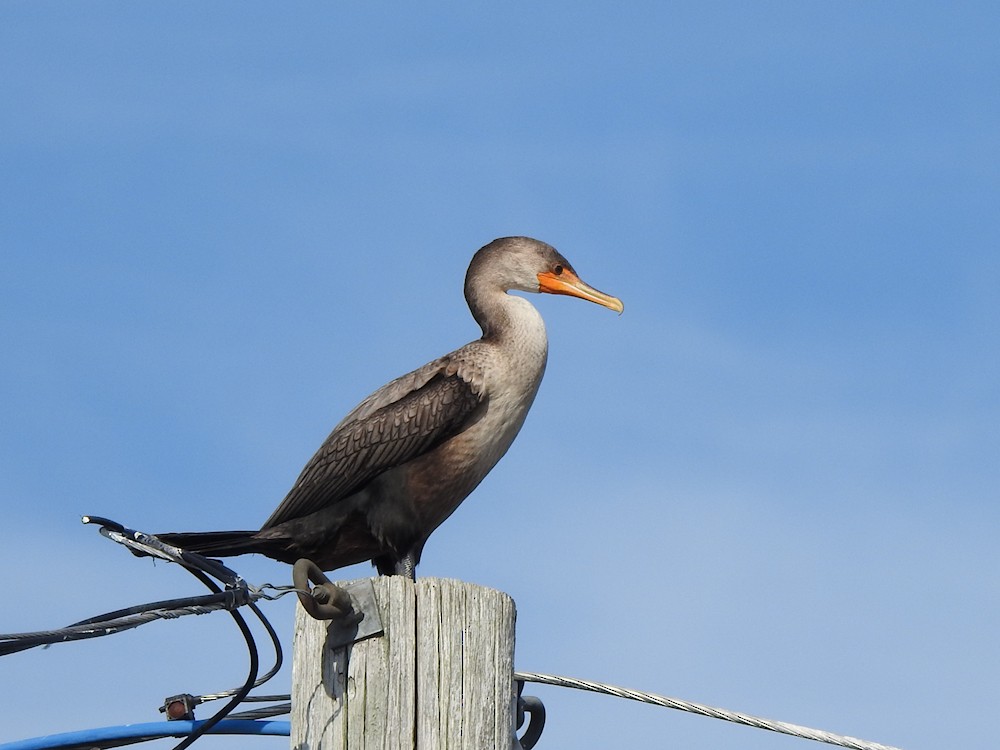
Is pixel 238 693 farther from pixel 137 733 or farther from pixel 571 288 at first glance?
pixel 571 288

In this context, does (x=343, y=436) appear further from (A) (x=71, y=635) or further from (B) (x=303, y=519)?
(A) (x=71, y=635)

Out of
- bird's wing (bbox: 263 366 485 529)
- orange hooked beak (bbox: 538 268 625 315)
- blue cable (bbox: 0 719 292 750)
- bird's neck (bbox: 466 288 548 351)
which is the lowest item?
blue cable (bbox: 0 719 292 750)

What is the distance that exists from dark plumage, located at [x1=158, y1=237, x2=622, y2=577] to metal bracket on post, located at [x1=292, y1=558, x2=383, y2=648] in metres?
2.37

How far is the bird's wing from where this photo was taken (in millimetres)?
6000

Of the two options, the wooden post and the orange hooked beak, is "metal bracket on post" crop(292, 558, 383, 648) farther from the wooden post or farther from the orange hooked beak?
the orange hooked beak

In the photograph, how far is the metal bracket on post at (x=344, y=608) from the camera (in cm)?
353

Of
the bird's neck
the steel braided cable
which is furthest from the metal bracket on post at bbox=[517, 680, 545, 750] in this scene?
the bird's neck

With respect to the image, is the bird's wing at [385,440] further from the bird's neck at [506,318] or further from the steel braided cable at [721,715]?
the steel braided cable at [721,715]

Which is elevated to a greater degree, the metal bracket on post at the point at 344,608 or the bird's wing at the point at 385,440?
the bird's wing at the point at 385,440

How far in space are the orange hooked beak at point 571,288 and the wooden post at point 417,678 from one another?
3.35 metres

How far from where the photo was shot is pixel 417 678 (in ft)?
11.5

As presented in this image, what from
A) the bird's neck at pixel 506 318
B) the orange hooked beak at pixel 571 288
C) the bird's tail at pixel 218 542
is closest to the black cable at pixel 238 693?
the bird's tail at pixel 218 542

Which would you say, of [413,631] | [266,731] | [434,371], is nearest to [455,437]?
[434,371]

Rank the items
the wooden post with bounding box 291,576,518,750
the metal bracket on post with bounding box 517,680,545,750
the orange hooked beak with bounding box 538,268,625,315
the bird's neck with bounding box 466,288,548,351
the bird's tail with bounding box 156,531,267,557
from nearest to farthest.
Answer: the wooden post with bounding box 291,576,518,750 → the metal bracket on post with bounding box 517,680,545,750 → the bird's tail with bounding box 156,531,267,557 → the bird's neck with bounding box 466,288,548,351 → the orange hooked beak with bounding box 538,268,625,315
